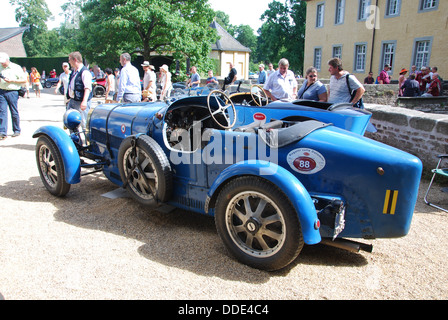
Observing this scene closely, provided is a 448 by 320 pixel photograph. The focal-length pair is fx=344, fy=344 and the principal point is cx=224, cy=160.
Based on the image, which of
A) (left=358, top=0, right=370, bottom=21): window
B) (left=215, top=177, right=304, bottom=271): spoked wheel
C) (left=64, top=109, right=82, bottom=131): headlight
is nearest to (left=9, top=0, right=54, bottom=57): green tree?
(left=358, top=0, right=370, bottom=21): window

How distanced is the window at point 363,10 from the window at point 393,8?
1.50m

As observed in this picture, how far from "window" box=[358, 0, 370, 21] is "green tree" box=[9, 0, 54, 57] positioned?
6411 centimetres

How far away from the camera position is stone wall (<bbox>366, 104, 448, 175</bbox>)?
216 inches

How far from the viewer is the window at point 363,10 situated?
22547mm

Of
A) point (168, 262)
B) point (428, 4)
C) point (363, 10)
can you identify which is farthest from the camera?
point (363, 10)

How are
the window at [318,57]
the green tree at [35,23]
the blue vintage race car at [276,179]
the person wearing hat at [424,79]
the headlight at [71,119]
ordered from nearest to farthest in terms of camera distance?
the blue vintage race car at [276,179], the headlight at [71,119], the person wearing hat at [424,79], the window at [318,57], the green tree at [35,23]

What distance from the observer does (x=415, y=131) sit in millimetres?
5992

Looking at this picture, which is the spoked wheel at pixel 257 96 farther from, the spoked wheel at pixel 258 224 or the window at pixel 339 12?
the window at pixel 339 12

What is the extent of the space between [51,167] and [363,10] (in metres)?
24.1

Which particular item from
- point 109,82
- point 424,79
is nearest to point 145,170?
point 109,82

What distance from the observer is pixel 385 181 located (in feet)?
8.45

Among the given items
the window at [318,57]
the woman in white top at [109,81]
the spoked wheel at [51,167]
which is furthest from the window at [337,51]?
the spoked wheel at [51,167]

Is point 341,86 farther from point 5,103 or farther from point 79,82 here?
point 5,103
